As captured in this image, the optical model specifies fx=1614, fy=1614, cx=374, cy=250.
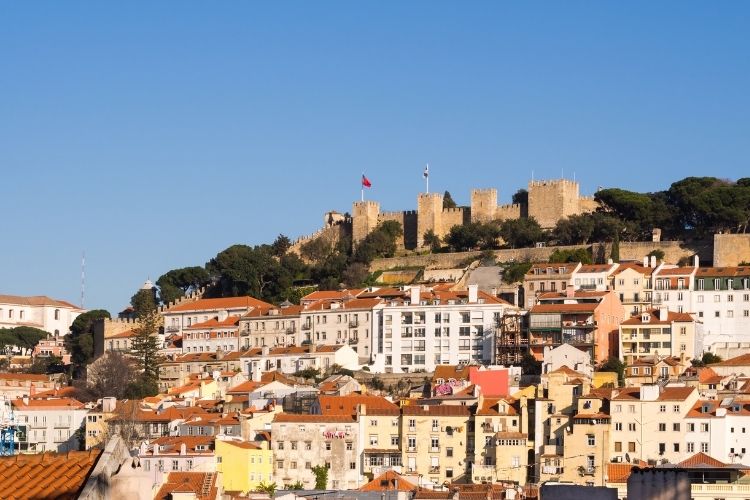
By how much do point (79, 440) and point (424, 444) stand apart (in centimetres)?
1677

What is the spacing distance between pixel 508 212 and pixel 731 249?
582 inches

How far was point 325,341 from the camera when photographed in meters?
76.3

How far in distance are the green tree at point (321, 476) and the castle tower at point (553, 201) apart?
1303 inches

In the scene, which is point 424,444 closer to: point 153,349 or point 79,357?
point 153,349

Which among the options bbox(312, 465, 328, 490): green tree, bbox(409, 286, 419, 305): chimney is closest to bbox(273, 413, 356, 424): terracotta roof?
bbox(312, 465, 328, 490): green tree

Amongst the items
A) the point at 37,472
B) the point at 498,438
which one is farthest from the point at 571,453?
the point at 37,472

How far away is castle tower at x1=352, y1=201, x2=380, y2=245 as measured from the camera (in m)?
91.5

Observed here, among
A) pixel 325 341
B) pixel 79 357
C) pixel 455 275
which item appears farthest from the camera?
pixel 79 357

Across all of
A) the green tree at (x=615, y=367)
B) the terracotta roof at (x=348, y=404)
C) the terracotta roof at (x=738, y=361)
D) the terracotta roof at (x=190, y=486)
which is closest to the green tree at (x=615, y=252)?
the terracotta roof at (x=738, y=361)

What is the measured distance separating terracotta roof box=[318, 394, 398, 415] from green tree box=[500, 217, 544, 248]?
83.4 ft

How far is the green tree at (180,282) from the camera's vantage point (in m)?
95.3

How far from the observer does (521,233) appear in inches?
3334

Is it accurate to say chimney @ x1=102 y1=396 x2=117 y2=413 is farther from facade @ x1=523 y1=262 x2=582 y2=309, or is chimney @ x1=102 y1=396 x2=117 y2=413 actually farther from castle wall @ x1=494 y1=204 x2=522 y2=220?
castle wall @ x1=494 y1=204 x2=522 y2=220

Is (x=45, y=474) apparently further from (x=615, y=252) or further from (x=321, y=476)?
(x=615, y=252)
